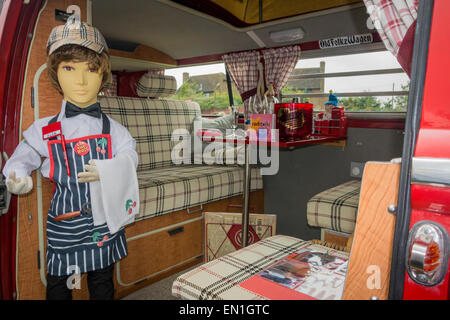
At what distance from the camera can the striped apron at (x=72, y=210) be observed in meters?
1.27

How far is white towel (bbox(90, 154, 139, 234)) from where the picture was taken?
1.27 metres

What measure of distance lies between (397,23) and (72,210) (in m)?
1.27

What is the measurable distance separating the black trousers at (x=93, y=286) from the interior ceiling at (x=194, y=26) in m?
2.49

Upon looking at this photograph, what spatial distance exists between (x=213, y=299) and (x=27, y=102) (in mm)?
1089

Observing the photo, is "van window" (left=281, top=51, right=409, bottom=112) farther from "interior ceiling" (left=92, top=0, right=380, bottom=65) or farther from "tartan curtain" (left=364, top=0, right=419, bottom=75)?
"tartan curtain" (left=364, top=0, right=419, bottom=75)

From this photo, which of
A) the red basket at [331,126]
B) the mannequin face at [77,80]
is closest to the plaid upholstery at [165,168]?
the red basket at [331,126]

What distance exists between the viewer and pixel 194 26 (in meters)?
3.79

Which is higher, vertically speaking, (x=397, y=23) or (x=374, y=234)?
(x=397, y=23)

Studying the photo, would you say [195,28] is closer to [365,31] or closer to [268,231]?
[365,31]

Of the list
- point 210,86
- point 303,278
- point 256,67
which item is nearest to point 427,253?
point 303,278

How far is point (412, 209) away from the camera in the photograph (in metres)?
0.58

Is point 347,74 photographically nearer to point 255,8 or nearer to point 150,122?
point 255,8

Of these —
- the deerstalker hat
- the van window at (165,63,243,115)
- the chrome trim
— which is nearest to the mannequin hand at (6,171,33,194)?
the deerstalker hat

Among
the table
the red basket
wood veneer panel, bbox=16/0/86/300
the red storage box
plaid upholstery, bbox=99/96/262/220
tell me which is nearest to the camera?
wood veneer panel, bbox=16/0/86/300
